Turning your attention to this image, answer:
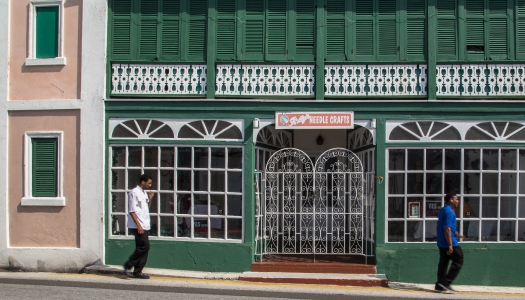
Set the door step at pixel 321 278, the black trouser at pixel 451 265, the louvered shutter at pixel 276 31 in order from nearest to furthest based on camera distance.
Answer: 1. the black trouser at pixel 451 265
2. the door step at pixel 321 278
3. the louvered shutter at pixel 276 31

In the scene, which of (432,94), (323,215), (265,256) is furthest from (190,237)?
(432,94)

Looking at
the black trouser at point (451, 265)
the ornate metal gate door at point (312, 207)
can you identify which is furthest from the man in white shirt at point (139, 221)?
the black trouser at point (451, 265)

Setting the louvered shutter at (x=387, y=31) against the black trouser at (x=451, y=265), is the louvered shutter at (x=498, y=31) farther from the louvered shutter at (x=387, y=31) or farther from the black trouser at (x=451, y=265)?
the black trouser at (x=451, y=265)

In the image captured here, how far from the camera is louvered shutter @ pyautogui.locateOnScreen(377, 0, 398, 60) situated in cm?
1352

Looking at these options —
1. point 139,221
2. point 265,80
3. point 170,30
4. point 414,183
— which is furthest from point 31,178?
point 414,183

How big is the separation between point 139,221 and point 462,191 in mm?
6319

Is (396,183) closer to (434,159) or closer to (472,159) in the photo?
(434,159)

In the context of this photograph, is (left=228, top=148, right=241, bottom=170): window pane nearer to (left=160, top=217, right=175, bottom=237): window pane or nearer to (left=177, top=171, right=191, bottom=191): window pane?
(left=177, top=171, right=191, bottom=191): window pane

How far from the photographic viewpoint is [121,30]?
1397 centimetres

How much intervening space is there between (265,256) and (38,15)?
23.0 feet

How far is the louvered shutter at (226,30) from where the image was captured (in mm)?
13727

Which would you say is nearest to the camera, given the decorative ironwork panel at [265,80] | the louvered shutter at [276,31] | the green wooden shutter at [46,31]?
the decorative ironwork panel at [265,80]

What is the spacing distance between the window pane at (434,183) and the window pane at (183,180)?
484 centimetres

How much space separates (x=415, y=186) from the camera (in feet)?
43.8
